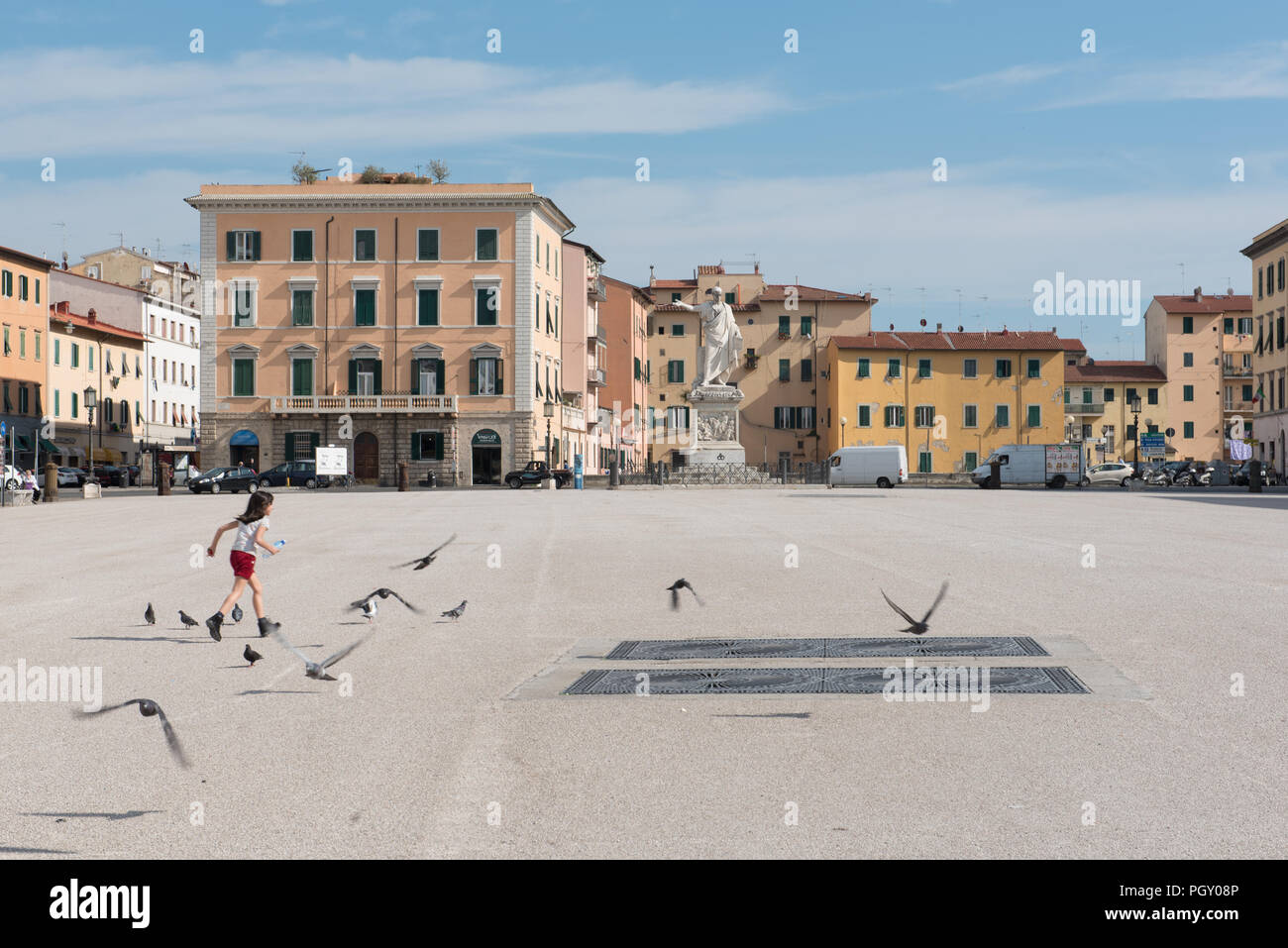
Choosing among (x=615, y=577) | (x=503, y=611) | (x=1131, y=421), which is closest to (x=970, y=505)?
(x=615, y=577)

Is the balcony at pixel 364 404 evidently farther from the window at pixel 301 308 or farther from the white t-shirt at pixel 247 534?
the white t-shirt at pixel 247 534

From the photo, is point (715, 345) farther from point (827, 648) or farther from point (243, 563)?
point (827, 648)

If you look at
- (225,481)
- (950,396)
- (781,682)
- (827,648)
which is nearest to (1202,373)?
(950,396)

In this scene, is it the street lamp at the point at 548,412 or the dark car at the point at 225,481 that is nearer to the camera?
the dark car at the point at 225,481

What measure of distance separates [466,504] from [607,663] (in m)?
30.3

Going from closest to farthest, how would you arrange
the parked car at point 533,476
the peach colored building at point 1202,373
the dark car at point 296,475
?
the dark car at point 296,475 < the parked car at point 533,476 < the peach colored building at point 1202,373

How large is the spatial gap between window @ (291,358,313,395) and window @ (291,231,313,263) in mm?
5111

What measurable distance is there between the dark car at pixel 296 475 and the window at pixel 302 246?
37.6ft

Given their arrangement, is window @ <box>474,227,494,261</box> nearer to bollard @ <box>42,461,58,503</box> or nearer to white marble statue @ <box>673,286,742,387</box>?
white marble statue @ <box>673,286,742,387</box>

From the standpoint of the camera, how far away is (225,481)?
57.2 metres

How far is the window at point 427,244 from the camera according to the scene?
7038cm

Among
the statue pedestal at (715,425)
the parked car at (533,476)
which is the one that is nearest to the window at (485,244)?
the parked car at (533,476)

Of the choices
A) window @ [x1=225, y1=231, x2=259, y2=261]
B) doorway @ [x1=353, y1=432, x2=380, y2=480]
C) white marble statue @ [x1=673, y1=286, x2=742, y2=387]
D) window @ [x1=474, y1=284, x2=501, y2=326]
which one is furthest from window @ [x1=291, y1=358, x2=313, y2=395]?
white marble statue @ [x1=673, y1=286, x2=742, y2=387]

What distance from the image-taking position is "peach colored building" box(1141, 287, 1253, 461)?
107125mm
